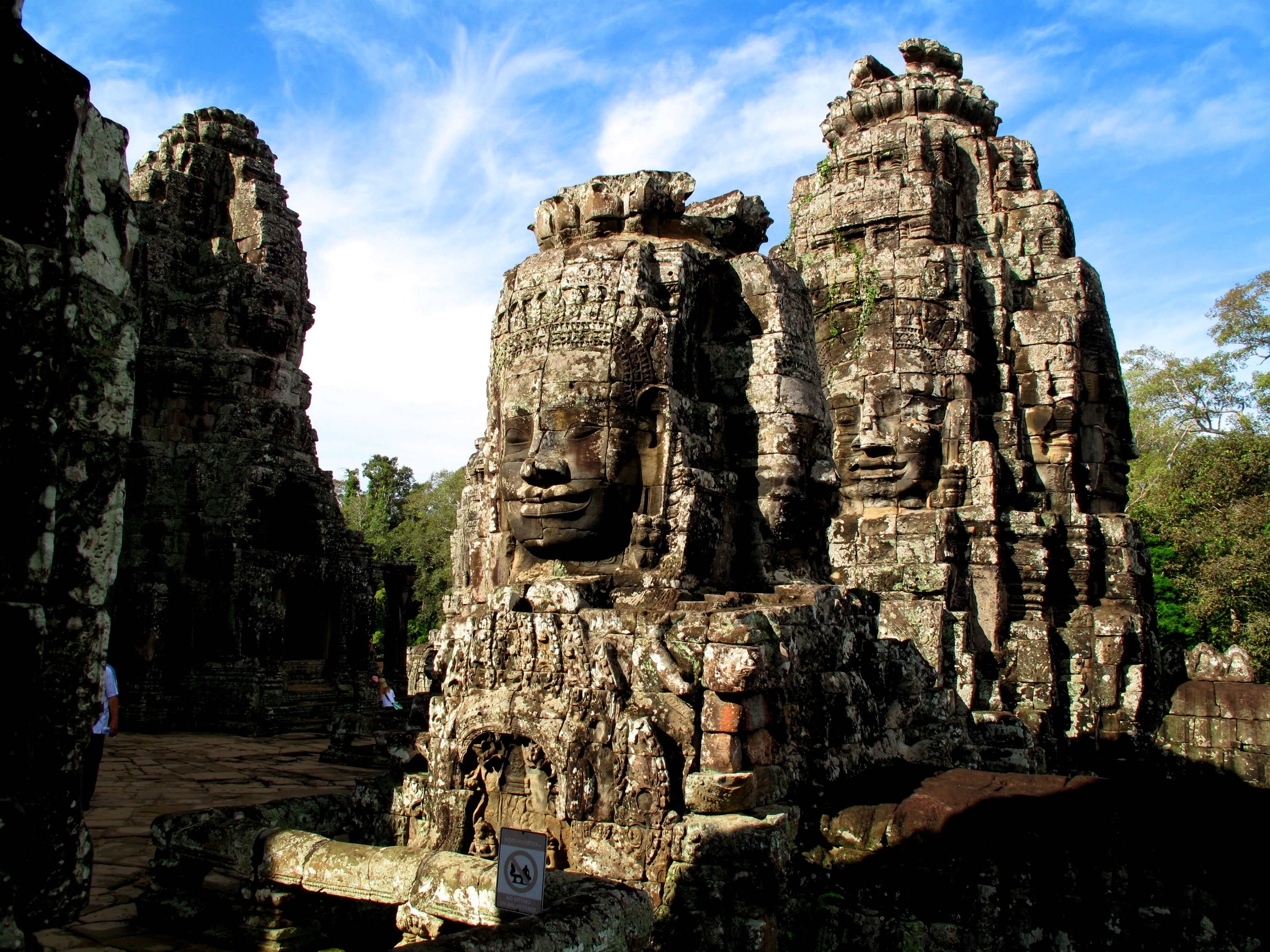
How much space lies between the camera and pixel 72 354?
1873mm

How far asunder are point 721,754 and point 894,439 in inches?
317

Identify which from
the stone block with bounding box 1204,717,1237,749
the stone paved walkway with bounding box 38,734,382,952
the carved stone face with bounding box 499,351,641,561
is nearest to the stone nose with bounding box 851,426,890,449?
the stone block with bounding box 1204,717,1237,749

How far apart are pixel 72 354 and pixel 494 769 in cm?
311

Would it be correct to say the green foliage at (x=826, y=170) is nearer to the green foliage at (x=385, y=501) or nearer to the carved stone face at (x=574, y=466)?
the carved stone face at (x=574, y=466)

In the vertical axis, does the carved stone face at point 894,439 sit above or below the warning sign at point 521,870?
above

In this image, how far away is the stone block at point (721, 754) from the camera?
4055 millimetres

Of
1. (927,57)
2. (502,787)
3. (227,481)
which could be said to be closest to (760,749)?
(502,787)

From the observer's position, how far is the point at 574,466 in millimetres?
4977

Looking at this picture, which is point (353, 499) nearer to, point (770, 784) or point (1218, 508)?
point (1218, 508)

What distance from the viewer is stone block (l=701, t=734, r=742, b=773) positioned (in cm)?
405

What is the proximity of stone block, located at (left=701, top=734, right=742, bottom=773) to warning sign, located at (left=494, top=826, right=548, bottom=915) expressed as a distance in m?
1.17

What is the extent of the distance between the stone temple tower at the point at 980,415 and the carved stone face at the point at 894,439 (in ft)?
0.07

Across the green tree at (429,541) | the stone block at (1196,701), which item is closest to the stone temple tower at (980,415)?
the stone block at (1196,701)

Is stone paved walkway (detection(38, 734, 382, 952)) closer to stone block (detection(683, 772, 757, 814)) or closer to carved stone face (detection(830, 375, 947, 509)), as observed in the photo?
stone block (detection(683, 772, 757, 814))
